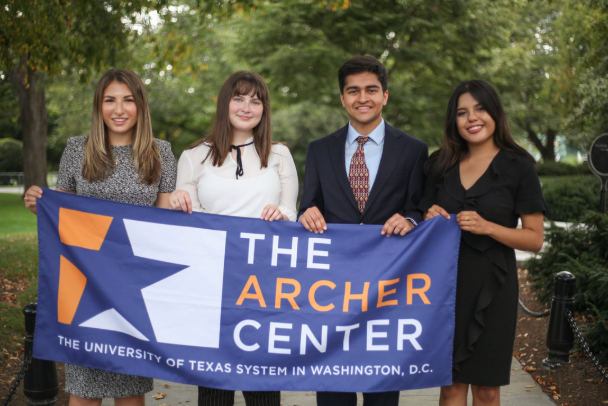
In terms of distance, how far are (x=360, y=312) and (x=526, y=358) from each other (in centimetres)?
351

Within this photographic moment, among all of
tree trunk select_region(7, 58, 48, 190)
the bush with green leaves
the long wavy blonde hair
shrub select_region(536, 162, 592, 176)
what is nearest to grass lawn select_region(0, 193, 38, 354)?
the long wavy blonde hair

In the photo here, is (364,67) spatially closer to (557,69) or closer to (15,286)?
(15,286)

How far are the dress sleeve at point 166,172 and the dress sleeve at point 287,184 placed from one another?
69 cm

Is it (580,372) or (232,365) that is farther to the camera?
(580,372)

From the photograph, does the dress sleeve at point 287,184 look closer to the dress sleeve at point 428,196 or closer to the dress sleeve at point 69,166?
the dress sleeve at point 428,196

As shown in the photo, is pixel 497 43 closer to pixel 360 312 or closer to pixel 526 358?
pixel 526 358

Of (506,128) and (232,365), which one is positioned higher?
(506,128)

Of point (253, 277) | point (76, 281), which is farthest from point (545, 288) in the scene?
point (76, 281)

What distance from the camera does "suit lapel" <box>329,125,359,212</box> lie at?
11.9ft

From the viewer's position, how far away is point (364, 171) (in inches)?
145

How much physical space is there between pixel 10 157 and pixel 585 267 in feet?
130

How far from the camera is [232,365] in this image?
3.48 m

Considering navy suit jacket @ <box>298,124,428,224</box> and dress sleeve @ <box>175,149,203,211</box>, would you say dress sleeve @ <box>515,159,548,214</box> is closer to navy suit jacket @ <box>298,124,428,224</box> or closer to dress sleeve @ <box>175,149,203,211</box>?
navy suit jacket @ <box>298,124,428,224</box>

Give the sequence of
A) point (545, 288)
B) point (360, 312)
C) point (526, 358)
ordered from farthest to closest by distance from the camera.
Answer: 1. point (545, 288)
2. point (526, 358)
3. point (360, 312)
